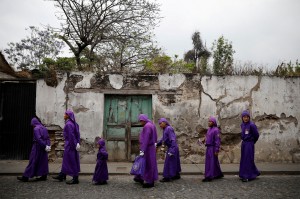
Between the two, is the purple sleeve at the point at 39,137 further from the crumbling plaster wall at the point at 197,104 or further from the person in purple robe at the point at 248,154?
the person in purple robe at the point at 248,154

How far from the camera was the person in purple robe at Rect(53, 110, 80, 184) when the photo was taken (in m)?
6.56

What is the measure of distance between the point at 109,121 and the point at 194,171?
3.33m

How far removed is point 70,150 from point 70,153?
0.24 feet

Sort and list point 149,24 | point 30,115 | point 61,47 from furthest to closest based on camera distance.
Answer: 1. point 61,47
2. point 149,24
3. point 30,115

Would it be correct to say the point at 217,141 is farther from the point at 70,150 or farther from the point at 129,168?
the point at 70,150

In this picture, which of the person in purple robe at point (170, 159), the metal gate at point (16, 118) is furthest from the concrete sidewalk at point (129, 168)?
the person in purple robe at point (170, 159)

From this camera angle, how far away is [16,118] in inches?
362

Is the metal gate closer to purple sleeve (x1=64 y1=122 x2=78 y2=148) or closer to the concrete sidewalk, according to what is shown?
the concrete sidewalk

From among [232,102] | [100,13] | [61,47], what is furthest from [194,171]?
[61,47]

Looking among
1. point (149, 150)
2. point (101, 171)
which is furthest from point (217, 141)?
point (101, 171)

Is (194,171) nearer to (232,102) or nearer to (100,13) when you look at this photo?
(232,102)

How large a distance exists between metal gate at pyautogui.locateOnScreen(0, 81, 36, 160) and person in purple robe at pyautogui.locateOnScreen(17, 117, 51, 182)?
248 centimetres

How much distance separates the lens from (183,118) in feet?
30.7

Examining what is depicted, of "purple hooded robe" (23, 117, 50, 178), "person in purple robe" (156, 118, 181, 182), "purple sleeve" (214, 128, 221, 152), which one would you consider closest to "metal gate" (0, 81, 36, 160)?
"purple hooded robe" (23, 117, 50, 178)
